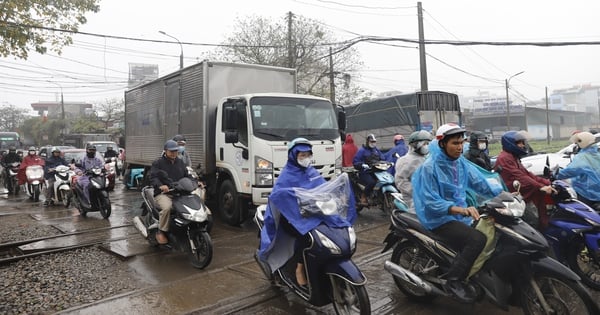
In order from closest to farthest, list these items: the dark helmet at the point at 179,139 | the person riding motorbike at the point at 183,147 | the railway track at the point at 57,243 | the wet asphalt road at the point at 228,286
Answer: the wet asphalt road at the point at 228,286 < the railway track at the point at 57,243 < the person riding motorbike at the point at 183,147 < the dark helmet at the point at 179,139

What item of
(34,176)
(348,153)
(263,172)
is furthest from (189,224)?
(34,176)

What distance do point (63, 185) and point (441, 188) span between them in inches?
417

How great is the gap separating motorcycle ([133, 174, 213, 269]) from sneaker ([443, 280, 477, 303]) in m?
2.89

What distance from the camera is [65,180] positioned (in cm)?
1101

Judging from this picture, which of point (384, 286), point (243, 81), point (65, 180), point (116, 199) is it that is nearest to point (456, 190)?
point (384, 286)

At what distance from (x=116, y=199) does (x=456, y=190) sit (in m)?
11.5

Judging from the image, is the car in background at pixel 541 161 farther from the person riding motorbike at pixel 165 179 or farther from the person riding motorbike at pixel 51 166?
the person riding motorbike at pixel 51 166

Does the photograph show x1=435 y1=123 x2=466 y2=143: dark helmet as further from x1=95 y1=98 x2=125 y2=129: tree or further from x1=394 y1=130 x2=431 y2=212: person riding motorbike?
x1=95 y1=98 x2=125 y2=129: tree

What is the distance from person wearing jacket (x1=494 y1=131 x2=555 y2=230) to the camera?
438 centimetres

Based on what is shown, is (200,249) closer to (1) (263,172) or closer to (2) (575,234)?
(1) (263,172)

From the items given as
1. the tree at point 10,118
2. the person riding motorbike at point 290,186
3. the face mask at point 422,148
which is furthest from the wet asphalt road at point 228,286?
the tree at point 10,118

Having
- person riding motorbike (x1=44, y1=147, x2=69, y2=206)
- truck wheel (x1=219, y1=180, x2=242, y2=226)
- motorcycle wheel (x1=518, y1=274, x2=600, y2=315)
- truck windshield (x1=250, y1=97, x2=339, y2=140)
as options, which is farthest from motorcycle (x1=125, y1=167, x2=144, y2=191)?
motorcycle wheel (x1=518, y1=274, x2=600, y2=315)

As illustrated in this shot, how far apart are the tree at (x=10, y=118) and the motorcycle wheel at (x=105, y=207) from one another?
6801 centimetres

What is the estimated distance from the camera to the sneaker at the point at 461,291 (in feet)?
10.9
